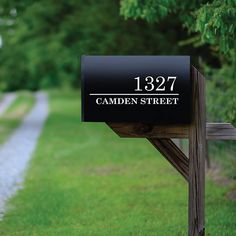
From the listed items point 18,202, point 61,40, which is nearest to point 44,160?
point 18,202

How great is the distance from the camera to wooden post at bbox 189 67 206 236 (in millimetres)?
6402

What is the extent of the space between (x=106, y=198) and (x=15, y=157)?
6075 millimetres

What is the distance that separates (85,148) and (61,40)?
45.2ft

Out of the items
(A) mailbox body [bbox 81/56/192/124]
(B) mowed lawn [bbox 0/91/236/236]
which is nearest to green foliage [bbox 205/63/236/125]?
(B) mowed lawn [bbox 0/91/236/236]

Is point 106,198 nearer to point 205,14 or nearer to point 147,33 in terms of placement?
point 205,14

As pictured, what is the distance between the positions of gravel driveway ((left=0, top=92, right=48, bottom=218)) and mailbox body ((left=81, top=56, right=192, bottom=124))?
11.5 ft

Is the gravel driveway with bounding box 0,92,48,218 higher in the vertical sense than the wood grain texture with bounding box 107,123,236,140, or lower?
lower

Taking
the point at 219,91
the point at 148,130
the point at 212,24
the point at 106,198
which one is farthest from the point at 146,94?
the point at 219,91

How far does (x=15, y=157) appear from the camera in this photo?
1606 cm

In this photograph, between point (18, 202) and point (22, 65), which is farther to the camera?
point (22, 65)

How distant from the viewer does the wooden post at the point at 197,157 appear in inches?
252

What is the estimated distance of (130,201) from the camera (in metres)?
10.2

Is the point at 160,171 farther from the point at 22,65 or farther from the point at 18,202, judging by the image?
the point at 22,65

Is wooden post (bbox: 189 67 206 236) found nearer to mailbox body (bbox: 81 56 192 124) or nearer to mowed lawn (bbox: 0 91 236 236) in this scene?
mailbox body (bbox: 81 56 192 124)
